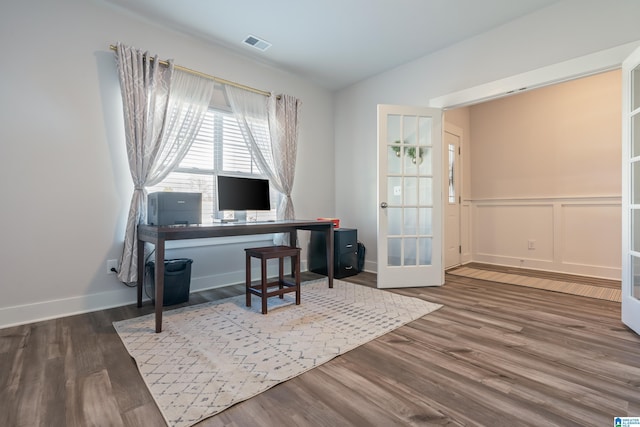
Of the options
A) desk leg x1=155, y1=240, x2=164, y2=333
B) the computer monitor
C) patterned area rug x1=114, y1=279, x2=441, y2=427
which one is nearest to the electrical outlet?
patterned area rug x1=114, y1=279, x2=441, y2=427

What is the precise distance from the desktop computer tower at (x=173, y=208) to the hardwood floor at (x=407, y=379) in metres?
0.88

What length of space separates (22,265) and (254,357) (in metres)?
2.01

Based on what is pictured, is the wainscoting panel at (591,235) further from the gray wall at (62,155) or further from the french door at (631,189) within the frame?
the gray wall at (62,155)

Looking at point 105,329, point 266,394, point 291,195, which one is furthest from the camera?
point 291,195

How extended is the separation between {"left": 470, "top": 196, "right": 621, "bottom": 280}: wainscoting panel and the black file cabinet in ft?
7.07

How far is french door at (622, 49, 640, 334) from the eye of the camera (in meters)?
2.06

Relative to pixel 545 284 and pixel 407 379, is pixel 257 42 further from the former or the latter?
pixel 545 284

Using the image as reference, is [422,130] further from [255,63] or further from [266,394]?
[266,394]

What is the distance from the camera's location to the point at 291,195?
13.0ft

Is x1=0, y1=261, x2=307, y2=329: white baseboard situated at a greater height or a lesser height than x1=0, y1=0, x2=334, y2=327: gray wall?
lesser

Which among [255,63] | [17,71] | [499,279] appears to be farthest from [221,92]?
[499,279]

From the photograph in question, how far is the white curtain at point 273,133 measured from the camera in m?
3.45

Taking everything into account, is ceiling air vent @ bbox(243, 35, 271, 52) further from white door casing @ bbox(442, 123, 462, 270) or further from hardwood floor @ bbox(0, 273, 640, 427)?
hardwood floor @ bbox(0, 273, 640, 427)

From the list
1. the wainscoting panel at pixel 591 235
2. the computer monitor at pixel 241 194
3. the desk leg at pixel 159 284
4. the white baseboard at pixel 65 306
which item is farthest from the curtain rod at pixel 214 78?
the wainscoting panel at pixel 591 235
